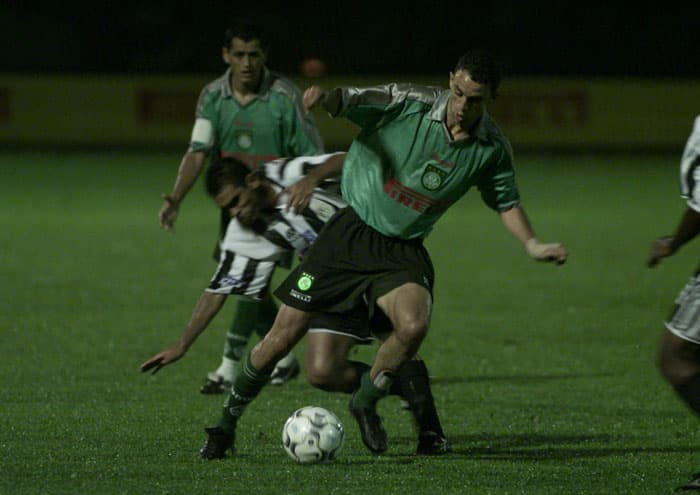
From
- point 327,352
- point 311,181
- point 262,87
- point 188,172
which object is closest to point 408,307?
point 327,352

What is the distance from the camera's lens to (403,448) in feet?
19.6

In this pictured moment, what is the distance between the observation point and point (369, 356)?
8617mm

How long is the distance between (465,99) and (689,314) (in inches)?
49.3

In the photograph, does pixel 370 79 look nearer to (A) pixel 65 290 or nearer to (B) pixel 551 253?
(A) pixel 65 290

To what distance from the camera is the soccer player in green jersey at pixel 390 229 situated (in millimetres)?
5535

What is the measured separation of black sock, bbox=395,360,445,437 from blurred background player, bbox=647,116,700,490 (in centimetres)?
121

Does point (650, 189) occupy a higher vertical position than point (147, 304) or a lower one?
lower

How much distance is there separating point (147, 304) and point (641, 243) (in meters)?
6.01

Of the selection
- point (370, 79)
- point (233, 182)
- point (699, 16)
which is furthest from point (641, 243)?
point (699, 16)

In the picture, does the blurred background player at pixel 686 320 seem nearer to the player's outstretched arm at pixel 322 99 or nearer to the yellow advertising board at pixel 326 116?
the player's outstretched arm at pixel 322 99

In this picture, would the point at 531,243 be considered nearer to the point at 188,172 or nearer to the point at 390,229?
the point at 390,229

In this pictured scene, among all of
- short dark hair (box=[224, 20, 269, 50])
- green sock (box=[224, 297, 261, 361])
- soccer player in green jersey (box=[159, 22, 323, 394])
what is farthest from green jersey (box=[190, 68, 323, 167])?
green sock (box=[224, 297, 261, 361])

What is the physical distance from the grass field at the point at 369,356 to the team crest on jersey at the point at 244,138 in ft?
4.57

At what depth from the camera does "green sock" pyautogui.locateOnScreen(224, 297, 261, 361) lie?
7.57 m
